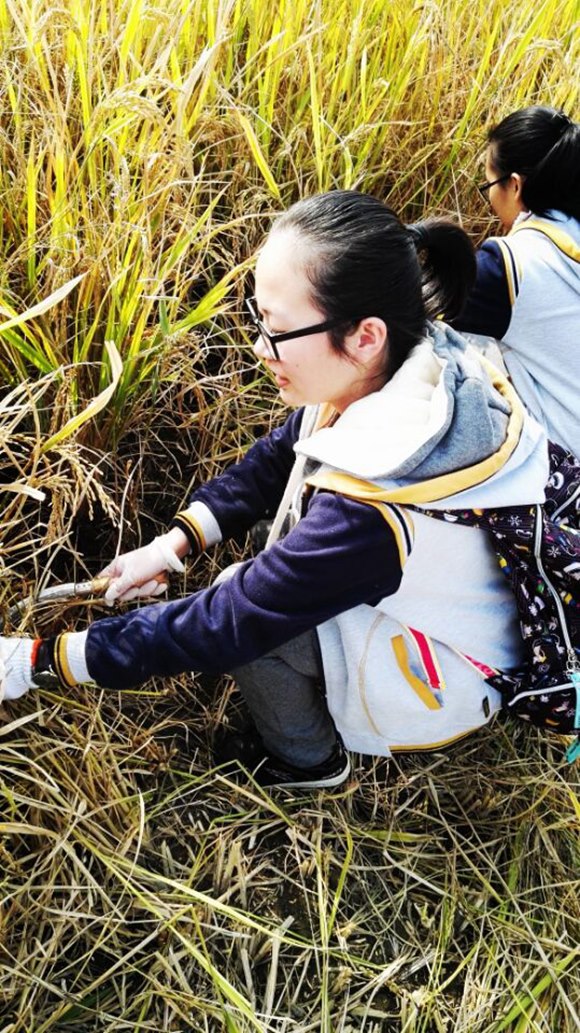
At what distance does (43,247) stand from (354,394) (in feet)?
1.87

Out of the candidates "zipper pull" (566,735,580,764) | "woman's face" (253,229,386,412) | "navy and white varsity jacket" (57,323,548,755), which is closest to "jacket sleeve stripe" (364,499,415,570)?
"navy and white varsity jacket" (57,323,548,755)

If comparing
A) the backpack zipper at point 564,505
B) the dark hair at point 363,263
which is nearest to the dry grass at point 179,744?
the dark hair at point 363,263

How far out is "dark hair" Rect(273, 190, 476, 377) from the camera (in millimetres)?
1188

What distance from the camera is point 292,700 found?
1467 mm

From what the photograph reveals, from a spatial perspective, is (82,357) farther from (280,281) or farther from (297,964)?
(297,964)

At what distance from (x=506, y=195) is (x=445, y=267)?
0.61m

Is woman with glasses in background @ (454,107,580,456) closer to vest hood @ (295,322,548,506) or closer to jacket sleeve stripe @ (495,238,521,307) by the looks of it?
jacket sleeve stripe @ (495,238,521,307)

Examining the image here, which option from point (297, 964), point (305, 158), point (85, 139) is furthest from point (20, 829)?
point (305, 158)

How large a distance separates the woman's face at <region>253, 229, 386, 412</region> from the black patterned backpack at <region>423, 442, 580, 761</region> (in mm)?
239

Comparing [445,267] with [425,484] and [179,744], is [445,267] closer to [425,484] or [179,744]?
[425,484]

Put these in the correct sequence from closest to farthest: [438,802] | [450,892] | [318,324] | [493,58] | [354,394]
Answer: [318,324]
[354,394]
[450,892]
[438,802]
[493,58]

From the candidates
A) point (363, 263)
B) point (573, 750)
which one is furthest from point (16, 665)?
point (573, 750)

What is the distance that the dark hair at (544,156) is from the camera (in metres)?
1.76

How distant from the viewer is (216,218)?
6.16 feet
